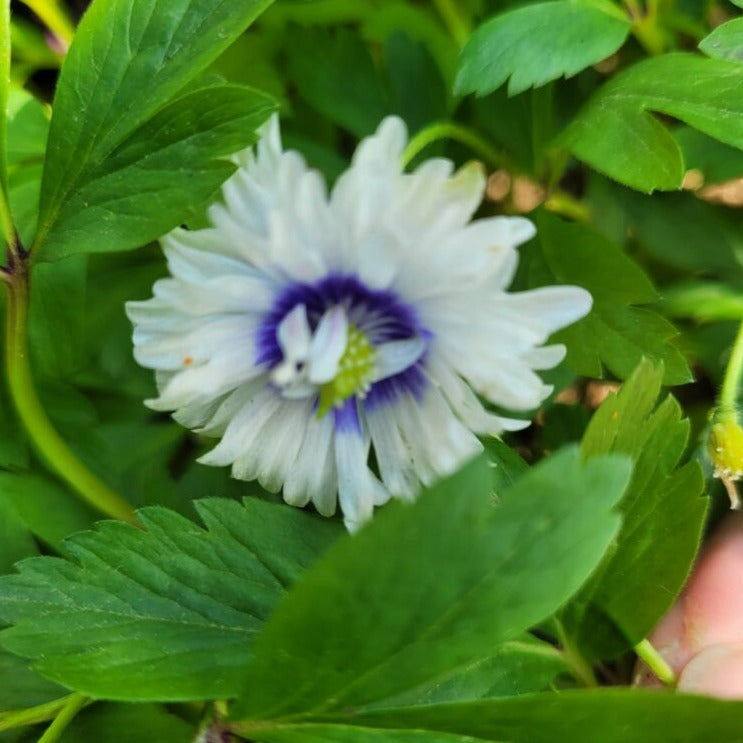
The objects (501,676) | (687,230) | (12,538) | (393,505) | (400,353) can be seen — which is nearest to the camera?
(393,505)

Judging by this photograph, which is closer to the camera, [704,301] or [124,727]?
[124,727]

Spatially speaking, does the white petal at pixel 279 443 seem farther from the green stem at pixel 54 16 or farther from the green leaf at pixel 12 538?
the green stem at pixel 54 16

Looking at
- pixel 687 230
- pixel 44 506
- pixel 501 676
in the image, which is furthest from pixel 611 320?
pixel 44 506

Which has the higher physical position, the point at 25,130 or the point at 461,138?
the point at 25,130

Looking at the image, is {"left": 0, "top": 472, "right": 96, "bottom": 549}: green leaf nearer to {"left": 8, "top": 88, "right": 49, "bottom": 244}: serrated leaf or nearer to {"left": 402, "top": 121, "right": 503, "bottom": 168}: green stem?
{"left": 8, "top": 88, "right": 49, "bottom": 244}: serrated leaf

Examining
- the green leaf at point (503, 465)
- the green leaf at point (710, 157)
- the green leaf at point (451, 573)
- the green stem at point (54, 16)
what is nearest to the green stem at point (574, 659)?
the green leaf at point (503, 465)

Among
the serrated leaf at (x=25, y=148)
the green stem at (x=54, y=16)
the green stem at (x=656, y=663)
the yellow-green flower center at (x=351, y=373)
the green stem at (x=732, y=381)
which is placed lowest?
the green stem at (x=656, y=663)

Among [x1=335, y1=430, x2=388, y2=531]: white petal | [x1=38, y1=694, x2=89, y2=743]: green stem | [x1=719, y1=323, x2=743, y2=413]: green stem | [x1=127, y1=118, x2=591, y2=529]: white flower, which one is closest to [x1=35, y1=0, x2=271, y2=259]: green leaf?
[x1=127, y1=118, x2=591, y2=529]: white flower

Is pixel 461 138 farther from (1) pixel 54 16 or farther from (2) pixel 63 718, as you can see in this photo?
(2) pixel 63 718
